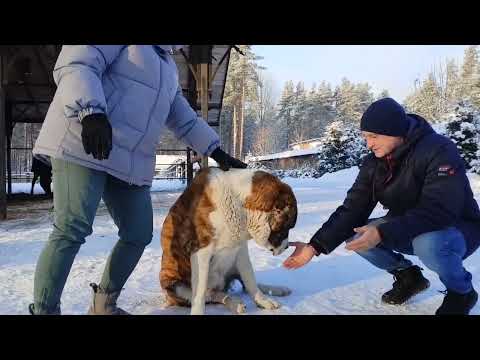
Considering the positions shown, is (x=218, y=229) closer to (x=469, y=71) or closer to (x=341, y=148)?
(x=341, y=148)

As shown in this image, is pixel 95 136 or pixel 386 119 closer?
pixel 95 136

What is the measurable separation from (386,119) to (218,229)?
124cm

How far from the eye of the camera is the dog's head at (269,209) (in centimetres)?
273

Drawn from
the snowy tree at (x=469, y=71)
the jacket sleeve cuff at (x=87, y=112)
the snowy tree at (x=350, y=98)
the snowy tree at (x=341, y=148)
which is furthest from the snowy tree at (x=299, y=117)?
the jacket sleeve cuff at (x=87, y=112)

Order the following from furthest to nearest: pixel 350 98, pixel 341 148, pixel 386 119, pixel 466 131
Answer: pixel 350 98
pixel 341 148
pixel 466 131
pixel 386 119

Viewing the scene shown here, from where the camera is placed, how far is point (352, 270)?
3.96m

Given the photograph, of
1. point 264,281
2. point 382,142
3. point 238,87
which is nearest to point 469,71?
point 238,87

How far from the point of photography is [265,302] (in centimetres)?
292

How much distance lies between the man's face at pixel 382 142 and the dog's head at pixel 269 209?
0.60 metres

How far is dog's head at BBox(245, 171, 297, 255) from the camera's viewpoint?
107 inches

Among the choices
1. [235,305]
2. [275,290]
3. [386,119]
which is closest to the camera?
[386,119]

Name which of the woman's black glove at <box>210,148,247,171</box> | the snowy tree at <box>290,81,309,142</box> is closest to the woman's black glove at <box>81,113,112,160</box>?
the woman's black glove at <box>210,148,247,171</box>
